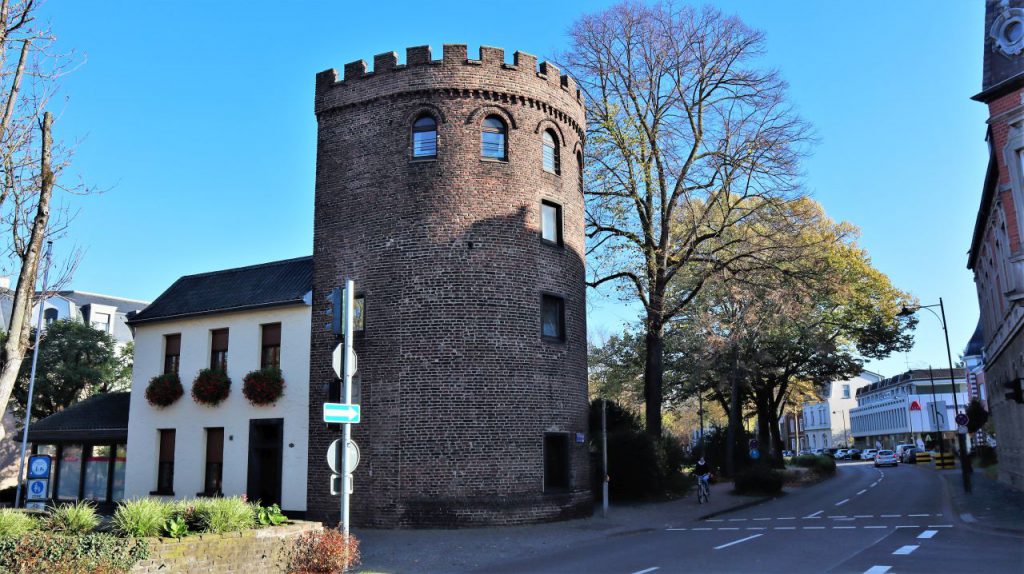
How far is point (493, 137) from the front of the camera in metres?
21.8

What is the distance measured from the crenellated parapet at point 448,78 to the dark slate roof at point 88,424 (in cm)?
1228

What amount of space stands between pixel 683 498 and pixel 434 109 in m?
17.1

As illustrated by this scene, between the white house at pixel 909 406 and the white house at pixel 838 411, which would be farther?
the white house at pixel 838 411

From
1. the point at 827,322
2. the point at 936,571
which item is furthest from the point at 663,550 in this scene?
the point at 827,322

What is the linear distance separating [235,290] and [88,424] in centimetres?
695

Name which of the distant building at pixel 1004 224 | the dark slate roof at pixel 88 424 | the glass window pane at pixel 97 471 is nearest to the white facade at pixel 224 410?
the dark slate roof at pixel 88 424

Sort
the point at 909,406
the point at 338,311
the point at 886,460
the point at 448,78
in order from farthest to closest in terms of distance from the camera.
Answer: the point at 909,406 < the point at 886,460 < the point at 448,78 < the point at 338,311

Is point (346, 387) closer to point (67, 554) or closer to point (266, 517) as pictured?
point (266, 517)

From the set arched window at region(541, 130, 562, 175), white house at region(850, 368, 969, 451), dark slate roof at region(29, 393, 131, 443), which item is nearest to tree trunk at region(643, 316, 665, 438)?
arched window at region(541, 130, 562, 175)

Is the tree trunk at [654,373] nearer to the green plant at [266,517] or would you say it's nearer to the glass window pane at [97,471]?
the glass window pane at [97,471]

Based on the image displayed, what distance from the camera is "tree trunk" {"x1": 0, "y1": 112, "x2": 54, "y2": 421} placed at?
10.4 m

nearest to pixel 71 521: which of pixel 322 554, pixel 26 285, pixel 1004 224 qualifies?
pixel 26 285

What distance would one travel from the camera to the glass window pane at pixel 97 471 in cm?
2537

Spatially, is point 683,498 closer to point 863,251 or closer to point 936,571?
point 936,571
